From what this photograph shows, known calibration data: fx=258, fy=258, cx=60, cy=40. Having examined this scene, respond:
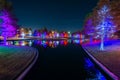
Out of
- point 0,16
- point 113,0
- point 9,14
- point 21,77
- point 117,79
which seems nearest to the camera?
point 117,79

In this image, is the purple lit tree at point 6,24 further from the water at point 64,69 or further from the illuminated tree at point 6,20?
the water at point 64,69

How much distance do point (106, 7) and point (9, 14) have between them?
36.0 metres

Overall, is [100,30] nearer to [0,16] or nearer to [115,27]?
[115,27]

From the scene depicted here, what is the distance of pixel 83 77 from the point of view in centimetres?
1978

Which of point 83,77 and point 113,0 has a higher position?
point 113,0

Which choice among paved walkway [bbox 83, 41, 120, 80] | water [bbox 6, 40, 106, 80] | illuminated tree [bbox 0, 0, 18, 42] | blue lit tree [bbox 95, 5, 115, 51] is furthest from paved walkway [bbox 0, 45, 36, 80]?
illuminated tree [bbox 0, 0, 18, 42]

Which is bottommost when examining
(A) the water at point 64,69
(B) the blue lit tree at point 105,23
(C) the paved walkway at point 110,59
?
(A) the water at point 64,69

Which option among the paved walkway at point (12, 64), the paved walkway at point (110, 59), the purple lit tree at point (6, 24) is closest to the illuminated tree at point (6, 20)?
the purple lit tree at point (6, 24)

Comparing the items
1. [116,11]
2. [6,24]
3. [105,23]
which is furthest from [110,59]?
[6,24]

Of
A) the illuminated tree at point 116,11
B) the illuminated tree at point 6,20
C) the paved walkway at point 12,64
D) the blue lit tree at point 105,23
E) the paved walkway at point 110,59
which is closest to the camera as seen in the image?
the paved walkway at point 12,64

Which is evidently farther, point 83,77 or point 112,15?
point 112,15

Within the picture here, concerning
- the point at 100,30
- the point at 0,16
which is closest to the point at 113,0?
the point at 100,30

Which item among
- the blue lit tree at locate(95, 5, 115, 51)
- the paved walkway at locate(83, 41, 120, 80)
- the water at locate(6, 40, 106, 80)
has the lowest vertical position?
the water at locate(6, 40, 106, 80)

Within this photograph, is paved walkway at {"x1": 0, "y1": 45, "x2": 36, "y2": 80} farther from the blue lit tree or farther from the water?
the blue lit tree
